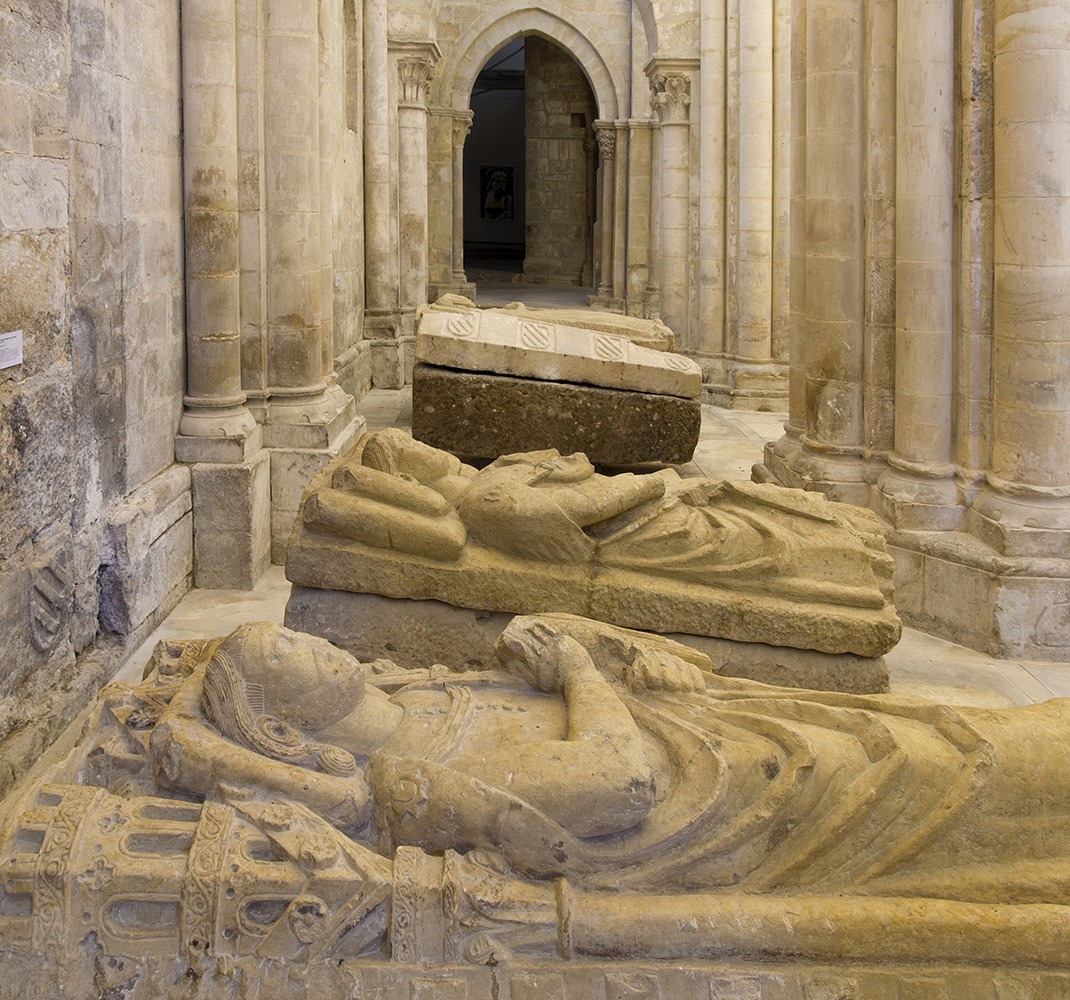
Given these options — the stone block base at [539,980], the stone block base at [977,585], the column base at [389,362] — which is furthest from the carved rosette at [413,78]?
the stone block base at [539,980]

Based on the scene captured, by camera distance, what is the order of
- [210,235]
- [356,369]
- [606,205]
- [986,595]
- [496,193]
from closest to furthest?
[986,595]
[210,235]
[356,369]
[606,205]
[496,193]

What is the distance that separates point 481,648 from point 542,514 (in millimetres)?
568

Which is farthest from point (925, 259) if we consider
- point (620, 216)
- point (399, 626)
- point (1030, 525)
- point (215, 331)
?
point (620, 216)

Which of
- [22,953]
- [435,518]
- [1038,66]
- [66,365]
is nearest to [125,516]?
[66,365]

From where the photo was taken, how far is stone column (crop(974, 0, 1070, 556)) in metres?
5.40

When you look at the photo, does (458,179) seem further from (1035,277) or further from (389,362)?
(1035,277)

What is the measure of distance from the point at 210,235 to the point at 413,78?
7.58 metres

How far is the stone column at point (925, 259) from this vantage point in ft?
19.4

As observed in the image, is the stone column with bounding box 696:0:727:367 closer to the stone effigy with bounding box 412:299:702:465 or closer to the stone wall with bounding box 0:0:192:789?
the stone effigy with bounding box 412:299:702:465

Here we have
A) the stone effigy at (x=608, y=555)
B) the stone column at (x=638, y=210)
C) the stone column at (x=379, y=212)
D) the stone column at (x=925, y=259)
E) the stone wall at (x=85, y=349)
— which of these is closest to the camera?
→ the stone wall at (x=85, y=349)

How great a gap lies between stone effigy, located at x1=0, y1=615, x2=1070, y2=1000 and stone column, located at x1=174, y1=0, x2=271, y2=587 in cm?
331

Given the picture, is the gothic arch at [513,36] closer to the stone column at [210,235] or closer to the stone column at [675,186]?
the stone column at [675,186]

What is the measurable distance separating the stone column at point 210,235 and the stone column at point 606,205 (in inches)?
390

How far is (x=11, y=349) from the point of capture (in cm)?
436
